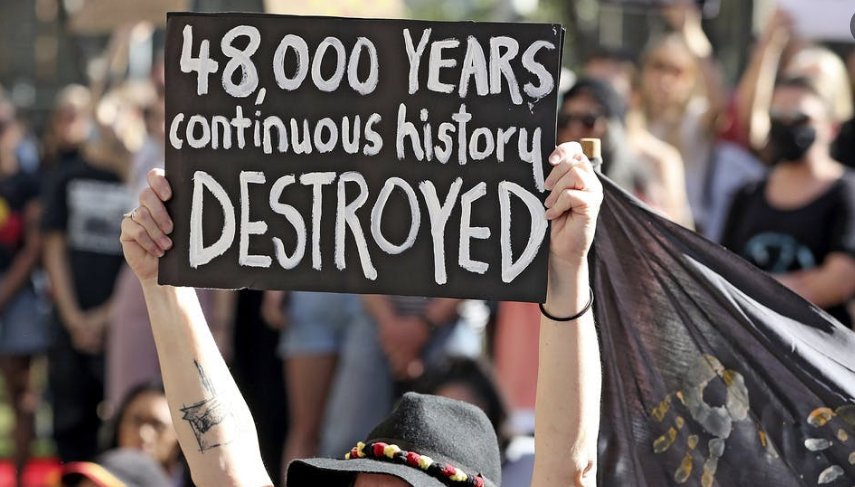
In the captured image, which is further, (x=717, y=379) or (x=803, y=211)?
(x=803, y=211)

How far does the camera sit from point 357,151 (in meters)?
2.88

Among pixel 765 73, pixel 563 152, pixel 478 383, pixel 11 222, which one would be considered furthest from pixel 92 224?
pixel 563 152

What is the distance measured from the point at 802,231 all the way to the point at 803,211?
0.07 metres

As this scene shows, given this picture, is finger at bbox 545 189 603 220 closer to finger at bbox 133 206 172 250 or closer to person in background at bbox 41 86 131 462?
finger at bbox 133 206 172 250

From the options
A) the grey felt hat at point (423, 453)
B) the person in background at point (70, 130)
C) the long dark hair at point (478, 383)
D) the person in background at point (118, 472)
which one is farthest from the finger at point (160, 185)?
the person in background at point (70, 130)

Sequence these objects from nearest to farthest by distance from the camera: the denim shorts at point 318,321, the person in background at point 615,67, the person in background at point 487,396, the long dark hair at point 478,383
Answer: the person in background at point 487,396 < the long dark hair at point 478,383 < the denim shorts at point 318,321 < the person in background at point 615,67

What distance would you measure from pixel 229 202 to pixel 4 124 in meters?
6.59

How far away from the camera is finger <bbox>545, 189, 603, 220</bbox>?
2642mm

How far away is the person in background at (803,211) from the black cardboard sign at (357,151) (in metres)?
2.71

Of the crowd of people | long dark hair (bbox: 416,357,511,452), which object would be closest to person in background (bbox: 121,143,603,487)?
the crowd of people

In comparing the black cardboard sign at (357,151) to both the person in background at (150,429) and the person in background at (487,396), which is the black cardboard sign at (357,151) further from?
the person in background at (150,429)

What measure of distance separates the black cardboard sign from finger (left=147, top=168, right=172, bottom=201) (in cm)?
2

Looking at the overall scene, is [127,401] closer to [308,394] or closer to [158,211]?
[308,394]

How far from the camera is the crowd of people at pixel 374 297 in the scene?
212 inches
